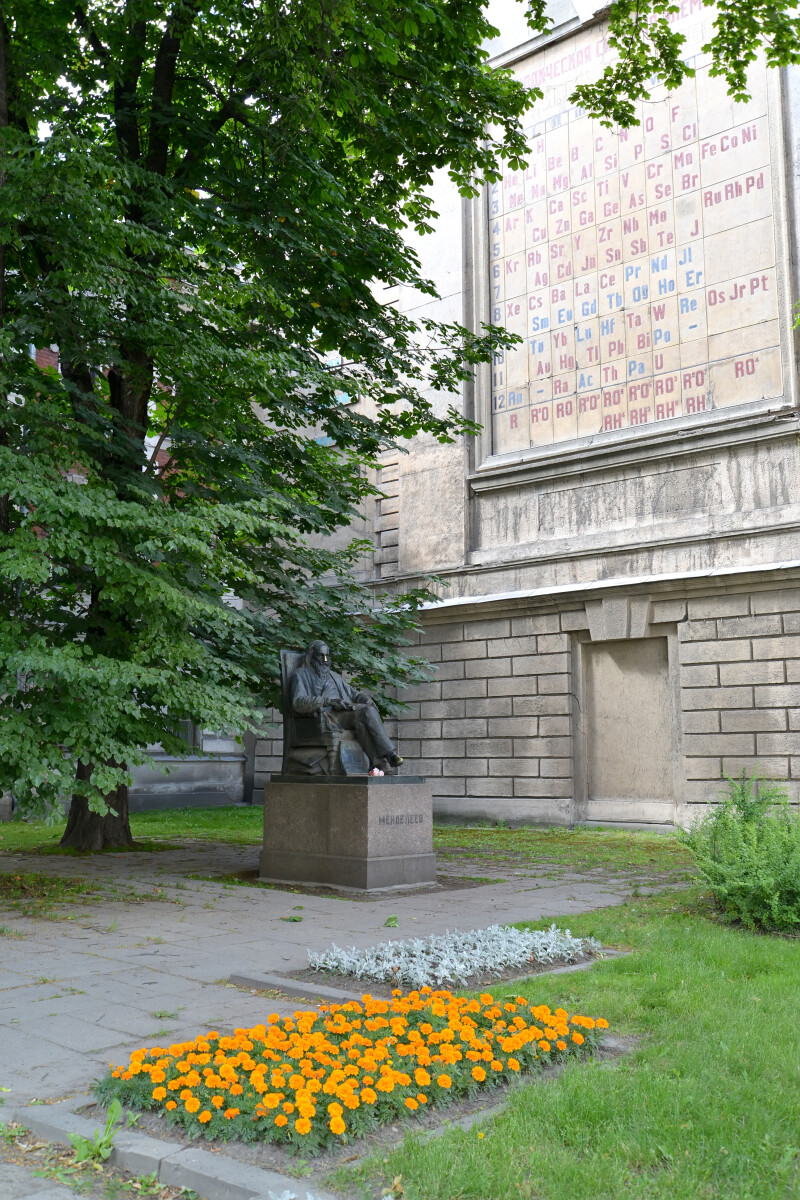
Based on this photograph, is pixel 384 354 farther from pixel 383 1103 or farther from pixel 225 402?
pixel 383 1103

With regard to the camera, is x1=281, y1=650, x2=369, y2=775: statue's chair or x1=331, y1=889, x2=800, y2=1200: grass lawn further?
x1=281, y1=650, x2=369, y2=775: statue's chair

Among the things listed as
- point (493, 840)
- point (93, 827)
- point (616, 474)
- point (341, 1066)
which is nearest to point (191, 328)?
point (93, 827)

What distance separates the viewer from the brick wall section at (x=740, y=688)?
635 inches

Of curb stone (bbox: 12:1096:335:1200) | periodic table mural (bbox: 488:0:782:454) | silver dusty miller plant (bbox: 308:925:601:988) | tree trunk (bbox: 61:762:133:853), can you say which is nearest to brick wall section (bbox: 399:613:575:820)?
periodic table mural (bbox: 488:0:782:454)

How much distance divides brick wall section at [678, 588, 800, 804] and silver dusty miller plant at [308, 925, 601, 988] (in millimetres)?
10160

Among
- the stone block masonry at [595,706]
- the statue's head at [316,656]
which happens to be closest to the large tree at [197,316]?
the statue's head at [316,656]

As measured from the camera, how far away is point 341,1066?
3895 mm

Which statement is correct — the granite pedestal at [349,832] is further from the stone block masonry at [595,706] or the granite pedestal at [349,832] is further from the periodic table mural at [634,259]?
the periodic table mural at [634,259]

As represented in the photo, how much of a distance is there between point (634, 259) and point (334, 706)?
12152mm

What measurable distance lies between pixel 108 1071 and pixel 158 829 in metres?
14.4

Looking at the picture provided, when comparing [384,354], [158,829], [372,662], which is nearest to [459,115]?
[384,354]

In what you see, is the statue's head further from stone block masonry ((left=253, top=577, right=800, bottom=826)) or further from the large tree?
stone block masonry ((left=253, top=577, right=800, bottom=826))

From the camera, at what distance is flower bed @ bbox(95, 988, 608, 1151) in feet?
11.7

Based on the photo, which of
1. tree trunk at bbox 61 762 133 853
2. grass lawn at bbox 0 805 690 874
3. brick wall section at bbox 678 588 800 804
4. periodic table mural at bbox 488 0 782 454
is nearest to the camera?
grass lawn at bbox 0 805 690 874
